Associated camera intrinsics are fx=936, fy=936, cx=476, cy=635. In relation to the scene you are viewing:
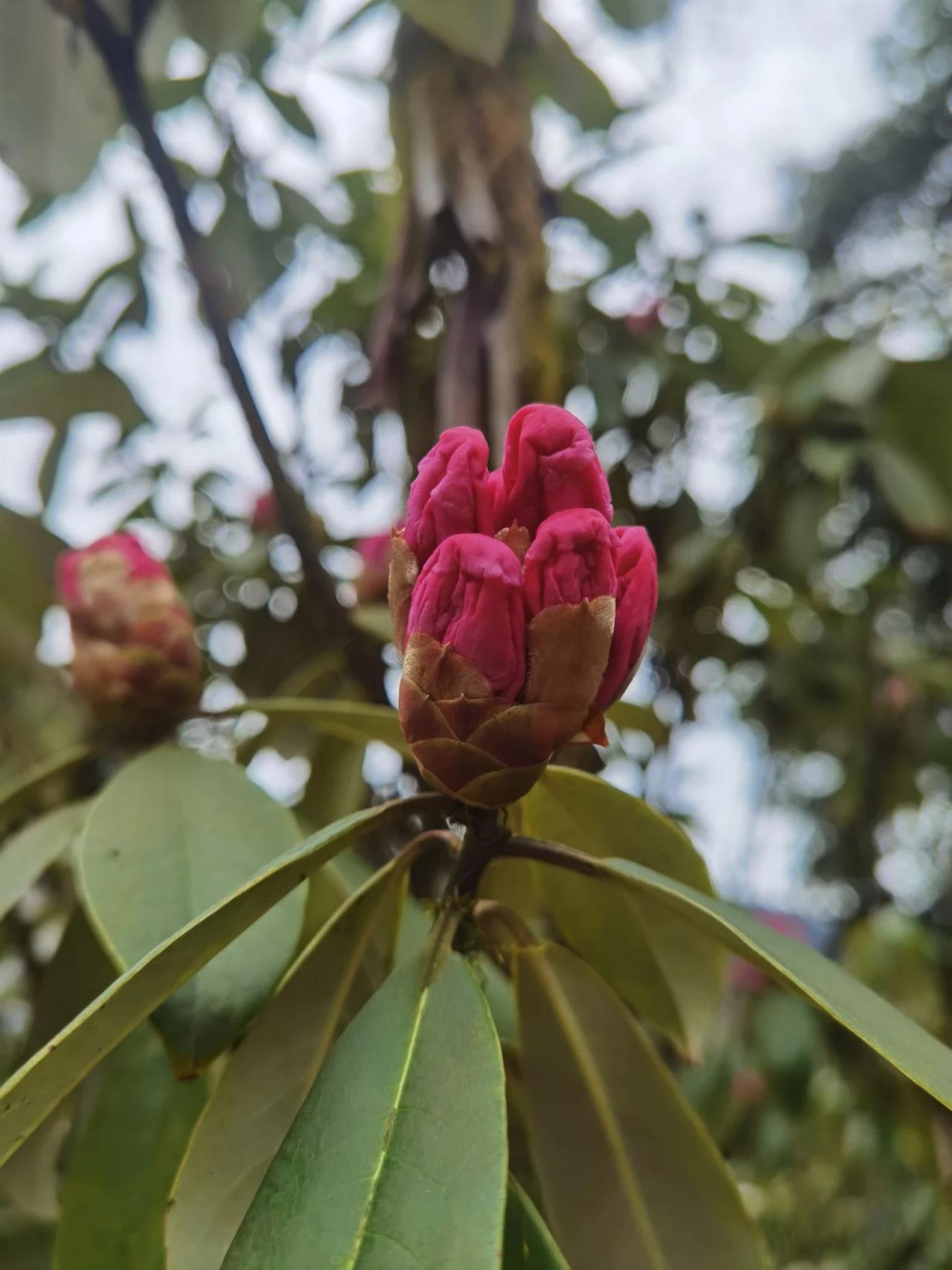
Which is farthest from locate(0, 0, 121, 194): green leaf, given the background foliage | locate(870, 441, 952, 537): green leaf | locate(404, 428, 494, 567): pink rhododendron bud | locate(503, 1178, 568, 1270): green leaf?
locate(870, 441, 952, 537): green leaf

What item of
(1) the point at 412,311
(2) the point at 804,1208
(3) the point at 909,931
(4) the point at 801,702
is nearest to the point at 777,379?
(4) the point at 801,702

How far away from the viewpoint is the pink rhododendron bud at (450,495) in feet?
1.24

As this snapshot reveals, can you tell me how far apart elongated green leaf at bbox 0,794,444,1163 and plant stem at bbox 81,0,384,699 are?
42 centimetres

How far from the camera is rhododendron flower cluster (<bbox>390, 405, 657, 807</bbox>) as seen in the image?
0.36m

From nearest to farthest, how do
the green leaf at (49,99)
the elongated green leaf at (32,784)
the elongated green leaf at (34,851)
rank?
the elongated green leaf at (34,851) → the elongated green leaf at (32,784) → the green leaf at (49,99)

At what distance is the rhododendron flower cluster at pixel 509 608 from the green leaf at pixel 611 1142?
0.15 metres

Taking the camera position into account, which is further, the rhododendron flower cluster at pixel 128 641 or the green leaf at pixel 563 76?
the green leaf at pixel 563 76

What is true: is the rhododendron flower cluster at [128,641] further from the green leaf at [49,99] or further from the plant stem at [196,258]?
the green leaf at [49,99]

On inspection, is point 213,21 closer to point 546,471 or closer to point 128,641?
point 128,641

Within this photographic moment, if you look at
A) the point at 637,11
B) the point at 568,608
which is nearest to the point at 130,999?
the point at 568,608

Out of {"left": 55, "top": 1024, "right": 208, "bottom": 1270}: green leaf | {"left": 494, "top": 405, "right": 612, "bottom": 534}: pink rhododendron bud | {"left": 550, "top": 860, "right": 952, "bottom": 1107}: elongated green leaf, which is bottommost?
{"left": 55, "top": 1024, "right": 208, "bottom": 1270}: green leaf

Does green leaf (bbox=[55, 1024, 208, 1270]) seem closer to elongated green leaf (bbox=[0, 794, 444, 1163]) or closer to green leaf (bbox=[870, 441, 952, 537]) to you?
elongated green leaf (bbox=[0, 794, 444, 1163])

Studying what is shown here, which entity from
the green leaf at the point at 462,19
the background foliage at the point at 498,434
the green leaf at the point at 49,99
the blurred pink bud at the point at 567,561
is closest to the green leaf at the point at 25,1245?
the background foliage at the point at 498,434

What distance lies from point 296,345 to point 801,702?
2.98 feet
